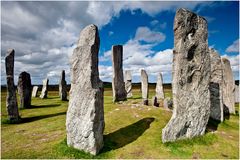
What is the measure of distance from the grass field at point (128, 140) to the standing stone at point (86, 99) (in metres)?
0.64

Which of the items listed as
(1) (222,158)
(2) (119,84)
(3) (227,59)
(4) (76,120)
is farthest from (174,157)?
(3) (227,59)

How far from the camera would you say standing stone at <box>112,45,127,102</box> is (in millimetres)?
23547

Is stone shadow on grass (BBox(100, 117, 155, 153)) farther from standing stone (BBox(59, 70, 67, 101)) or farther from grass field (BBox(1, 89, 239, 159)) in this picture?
standing stone (BBox(59, 70, 67, 101))

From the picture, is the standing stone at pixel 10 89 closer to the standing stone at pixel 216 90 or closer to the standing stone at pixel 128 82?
the standing stone at pixel 216 90

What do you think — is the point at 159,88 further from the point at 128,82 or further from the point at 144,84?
the point at 128,82

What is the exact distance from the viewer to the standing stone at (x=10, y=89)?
1677 cm

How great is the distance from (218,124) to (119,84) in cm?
1145

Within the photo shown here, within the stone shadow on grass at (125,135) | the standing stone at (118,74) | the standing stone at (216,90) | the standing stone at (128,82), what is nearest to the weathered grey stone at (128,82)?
the standing stone at (128,82)

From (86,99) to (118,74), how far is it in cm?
1349

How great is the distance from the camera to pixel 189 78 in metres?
12.5

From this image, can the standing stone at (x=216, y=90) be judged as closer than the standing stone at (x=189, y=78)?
No

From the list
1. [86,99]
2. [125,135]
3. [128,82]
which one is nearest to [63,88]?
[128,82]

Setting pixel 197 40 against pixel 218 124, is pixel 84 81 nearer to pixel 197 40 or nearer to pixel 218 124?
pixel 197 40

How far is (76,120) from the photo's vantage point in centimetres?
1086
